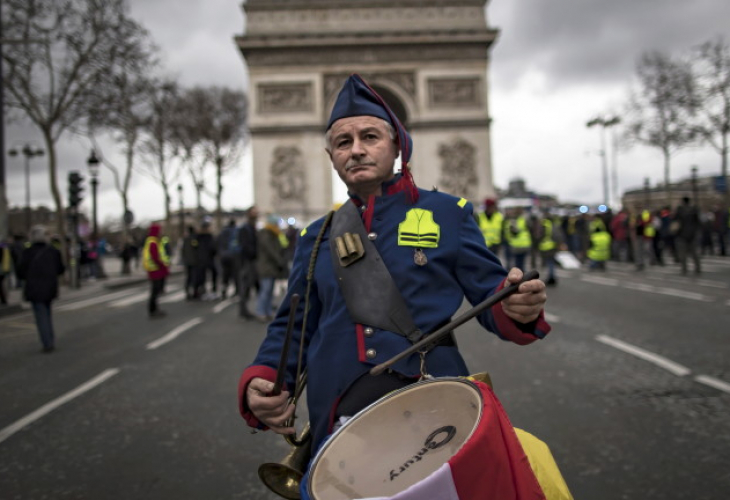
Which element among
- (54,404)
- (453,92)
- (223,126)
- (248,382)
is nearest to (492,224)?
(54,404)

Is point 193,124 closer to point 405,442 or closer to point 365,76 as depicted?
point 365,76

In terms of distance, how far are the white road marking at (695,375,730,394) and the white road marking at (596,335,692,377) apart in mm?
158

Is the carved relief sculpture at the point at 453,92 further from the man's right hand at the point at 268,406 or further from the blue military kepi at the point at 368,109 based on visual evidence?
the man's right hand at the point at 268,406

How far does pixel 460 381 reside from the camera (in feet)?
4.69

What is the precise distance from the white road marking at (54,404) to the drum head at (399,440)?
3683 mm

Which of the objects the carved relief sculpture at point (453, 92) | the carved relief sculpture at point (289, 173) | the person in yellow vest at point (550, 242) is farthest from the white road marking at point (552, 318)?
the carved relief sculpture at point (453, 92)

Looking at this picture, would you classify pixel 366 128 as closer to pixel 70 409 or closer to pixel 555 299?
pixel 70 409

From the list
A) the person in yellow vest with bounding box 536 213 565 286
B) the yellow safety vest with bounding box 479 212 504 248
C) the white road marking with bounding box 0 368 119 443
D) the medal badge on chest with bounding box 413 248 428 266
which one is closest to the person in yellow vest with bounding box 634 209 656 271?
the person in yellow vest with bounding box 536 213 565 286

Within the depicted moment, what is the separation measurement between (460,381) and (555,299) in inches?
389

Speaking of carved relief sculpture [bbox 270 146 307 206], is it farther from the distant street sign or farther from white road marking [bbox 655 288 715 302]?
white road marking [bbox 655 288 715 302]

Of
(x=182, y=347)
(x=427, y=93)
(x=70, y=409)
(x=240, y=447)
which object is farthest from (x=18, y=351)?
(x=427, y=93)

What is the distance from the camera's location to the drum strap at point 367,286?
1707 millimetres

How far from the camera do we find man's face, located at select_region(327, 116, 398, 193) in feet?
6.23

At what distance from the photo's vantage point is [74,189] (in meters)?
18.7
